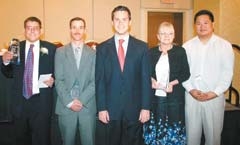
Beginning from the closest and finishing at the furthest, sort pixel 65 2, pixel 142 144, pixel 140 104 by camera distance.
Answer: pixel 140 104, pixel 142 144, pixel 65 2

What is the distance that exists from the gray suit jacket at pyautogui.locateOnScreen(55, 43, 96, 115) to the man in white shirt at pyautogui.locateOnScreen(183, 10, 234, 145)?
86cm

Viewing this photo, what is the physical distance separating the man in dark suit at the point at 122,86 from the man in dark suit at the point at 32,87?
51 centimetres

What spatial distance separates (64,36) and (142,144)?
3.83 m

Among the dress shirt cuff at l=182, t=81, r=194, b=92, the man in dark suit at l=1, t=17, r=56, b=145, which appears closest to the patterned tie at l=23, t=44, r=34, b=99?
the man in dark suit at l=1, t=17, r=56, b=145

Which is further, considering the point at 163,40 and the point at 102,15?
the point at 102,15

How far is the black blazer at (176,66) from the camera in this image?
277 cm

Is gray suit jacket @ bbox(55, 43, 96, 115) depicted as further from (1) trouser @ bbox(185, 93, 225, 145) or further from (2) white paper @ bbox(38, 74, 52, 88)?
(1) trouser @ bbox(185, 93, 225, 145)

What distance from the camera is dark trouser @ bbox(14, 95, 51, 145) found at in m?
2.80

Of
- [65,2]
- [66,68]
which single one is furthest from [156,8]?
[66,68]

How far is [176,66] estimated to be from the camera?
2.78 metres

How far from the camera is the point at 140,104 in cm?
265

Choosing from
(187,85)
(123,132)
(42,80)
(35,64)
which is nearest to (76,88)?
(42,80)

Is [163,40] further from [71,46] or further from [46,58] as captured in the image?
[46,58]

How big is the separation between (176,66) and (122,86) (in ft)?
1.74
